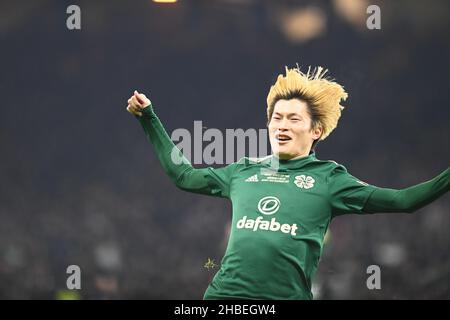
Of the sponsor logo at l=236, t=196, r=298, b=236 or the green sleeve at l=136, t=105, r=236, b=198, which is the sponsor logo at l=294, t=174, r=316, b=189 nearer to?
the sponsor logo at l=236, t=196, r=298, b=236

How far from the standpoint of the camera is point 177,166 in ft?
16.0

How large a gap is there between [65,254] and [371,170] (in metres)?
3.36

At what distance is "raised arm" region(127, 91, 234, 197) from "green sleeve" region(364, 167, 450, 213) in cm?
96

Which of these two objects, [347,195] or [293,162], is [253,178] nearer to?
[293,162]

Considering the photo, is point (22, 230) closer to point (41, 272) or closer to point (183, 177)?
point (41, 272)

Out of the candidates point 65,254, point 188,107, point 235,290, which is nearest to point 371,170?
point 188,107

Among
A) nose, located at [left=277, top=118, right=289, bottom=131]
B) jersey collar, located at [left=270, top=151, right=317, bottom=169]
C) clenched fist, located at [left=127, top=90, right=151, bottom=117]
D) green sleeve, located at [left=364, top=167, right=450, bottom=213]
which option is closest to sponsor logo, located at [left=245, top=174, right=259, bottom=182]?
jersey collar, located at [left=270, top=151, right=317, bottom=169]

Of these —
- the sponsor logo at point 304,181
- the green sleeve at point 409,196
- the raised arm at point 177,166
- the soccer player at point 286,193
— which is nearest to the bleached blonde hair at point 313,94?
the soccer player at point 286,193

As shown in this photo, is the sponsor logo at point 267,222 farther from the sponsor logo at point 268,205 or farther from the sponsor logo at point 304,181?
the sponsor logo at point 304,181

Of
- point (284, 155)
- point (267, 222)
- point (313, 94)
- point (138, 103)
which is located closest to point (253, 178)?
point (284, 155)

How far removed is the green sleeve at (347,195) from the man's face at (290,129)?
32cm

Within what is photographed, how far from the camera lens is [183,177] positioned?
16.0 ft

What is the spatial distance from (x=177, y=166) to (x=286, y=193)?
0.82 metres

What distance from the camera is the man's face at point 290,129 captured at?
15.1ft
